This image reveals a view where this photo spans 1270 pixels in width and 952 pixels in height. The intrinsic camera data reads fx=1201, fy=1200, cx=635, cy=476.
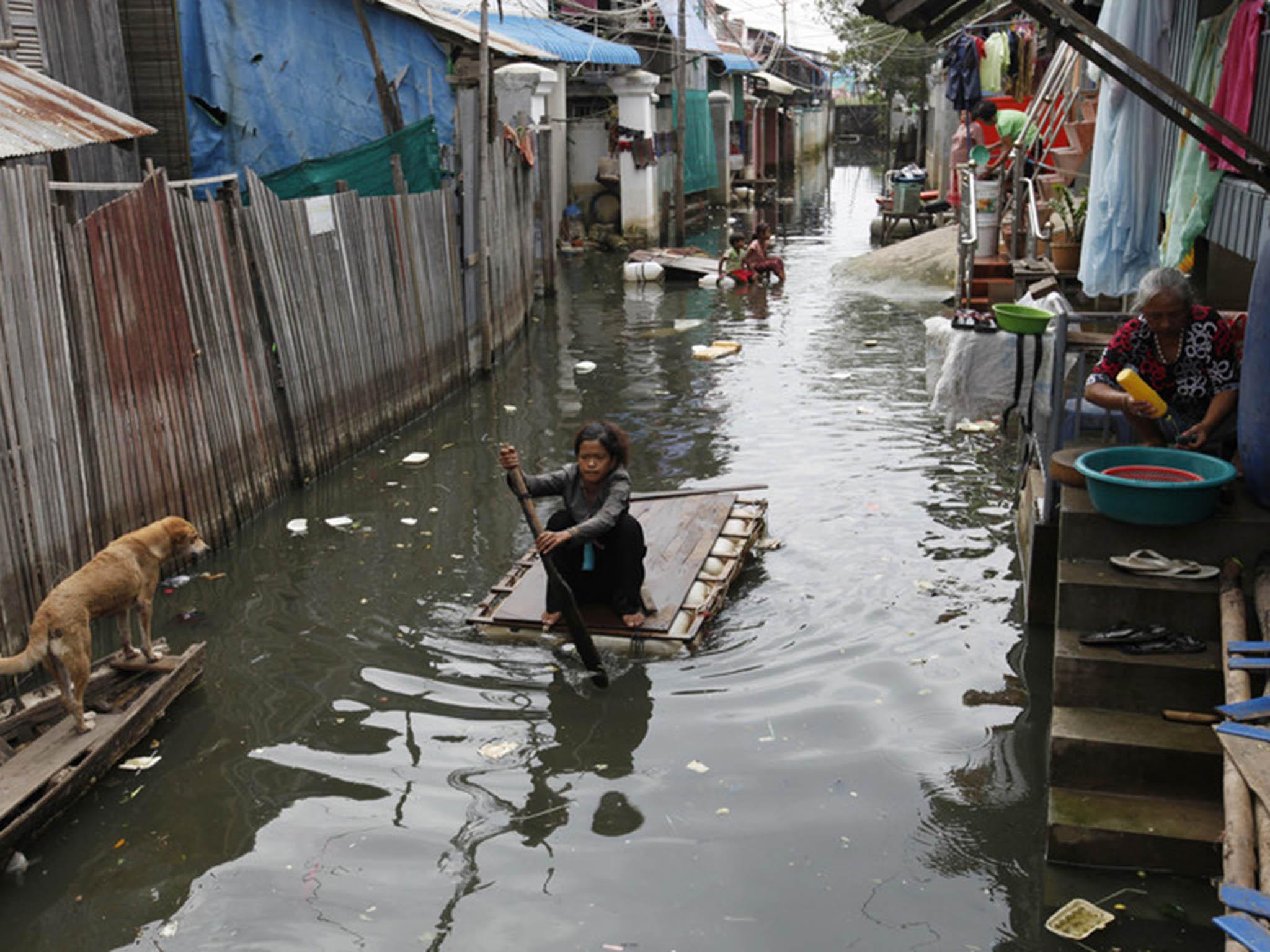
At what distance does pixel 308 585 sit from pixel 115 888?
3077mm

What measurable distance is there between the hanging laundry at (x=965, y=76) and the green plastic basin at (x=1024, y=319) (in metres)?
9.85

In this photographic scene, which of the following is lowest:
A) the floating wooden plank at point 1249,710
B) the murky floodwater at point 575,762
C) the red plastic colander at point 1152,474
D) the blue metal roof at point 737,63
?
the murky floodwater at point 575,762

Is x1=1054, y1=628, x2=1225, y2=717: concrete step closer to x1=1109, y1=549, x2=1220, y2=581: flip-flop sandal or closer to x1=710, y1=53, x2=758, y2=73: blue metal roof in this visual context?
x1=1109, y1=549, x2=1220, y2=581: flip-flop sandal

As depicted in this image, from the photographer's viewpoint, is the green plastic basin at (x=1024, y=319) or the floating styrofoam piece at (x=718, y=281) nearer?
the green plastic basin at (x=1024, y=319)

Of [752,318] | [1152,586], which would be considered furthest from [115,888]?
[752,318]

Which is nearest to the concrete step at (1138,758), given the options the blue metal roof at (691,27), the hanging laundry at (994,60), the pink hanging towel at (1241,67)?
the pink hanging towel at (1241,67)

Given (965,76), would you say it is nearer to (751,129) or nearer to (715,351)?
(715,351)

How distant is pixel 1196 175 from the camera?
7.74 m

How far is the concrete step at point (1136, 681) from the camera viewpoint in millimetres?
4590

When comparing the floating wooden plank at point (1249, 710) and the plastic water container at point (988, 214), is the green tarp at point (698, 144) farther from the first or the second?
the floating wooden plank at point (1249, 710)

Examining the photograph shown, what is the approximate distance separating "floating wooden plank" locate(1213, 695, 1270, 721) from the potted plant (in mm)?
8722

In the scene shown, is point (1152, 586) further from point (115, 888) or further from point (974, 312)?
point (974, 312)

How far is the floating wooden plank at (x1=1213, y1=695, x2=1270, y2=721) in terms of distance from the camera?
12.3 ft

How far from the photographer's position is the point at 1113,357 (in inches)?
240
